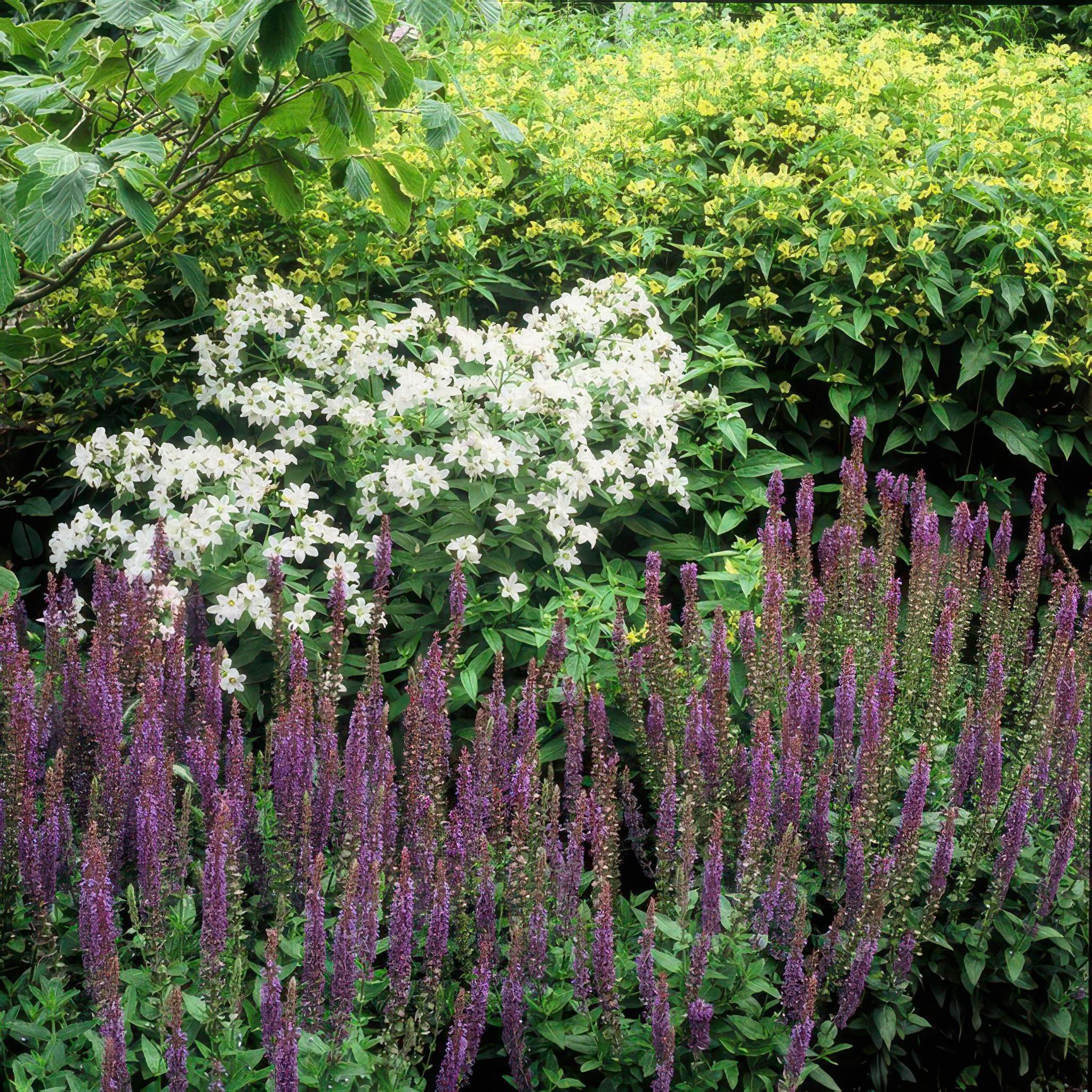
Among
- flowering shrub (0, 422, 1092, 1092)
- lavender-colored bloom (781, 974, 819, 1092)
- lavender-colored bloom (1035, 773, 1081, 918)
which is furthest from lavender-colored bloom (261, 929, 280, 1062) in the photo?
lavender-colored bloom (1035, 773, 1081, 918)

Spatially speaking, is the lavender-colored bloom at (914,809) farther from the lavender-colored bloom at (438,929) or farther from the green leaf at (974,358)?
the green leaf at (974,358)

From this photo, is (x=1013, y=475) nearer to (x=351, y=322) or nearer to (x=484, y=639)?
(x=484, y=639)

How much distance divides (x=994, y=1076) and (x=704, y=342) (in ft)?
7.81

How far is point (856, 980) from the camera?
220 centimetres

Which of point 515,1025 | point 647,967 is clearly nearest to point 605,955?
point 647,967

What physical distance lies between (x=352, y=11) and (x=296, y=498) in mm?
1369

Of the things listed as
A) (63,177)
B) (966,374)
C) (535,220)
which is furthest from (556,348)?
(63,177)

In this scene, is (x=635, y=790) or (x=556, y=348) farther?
(x=556, y=348)

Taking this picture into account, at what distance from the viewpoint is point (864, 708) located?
2.47 m

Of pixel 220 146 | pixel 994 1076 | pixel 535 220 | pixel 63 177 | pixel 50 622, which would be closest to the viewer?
pixel 63 177

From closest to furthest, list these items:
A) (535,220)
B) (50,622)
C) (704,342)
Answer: (50,622) → (704,342) → (535,220)

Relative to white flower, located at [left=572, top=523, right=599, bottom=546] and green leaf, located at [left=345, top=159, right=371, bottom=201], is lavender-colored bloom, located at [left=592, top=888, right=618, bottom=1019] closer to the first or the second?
white flower, located at [left=572, top=523, right=599, bottom=546]

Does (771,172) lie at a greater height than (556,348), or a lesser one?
greater

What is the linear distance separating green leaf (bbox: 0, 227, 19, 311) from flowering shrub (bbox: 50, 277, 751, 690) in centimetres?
71
